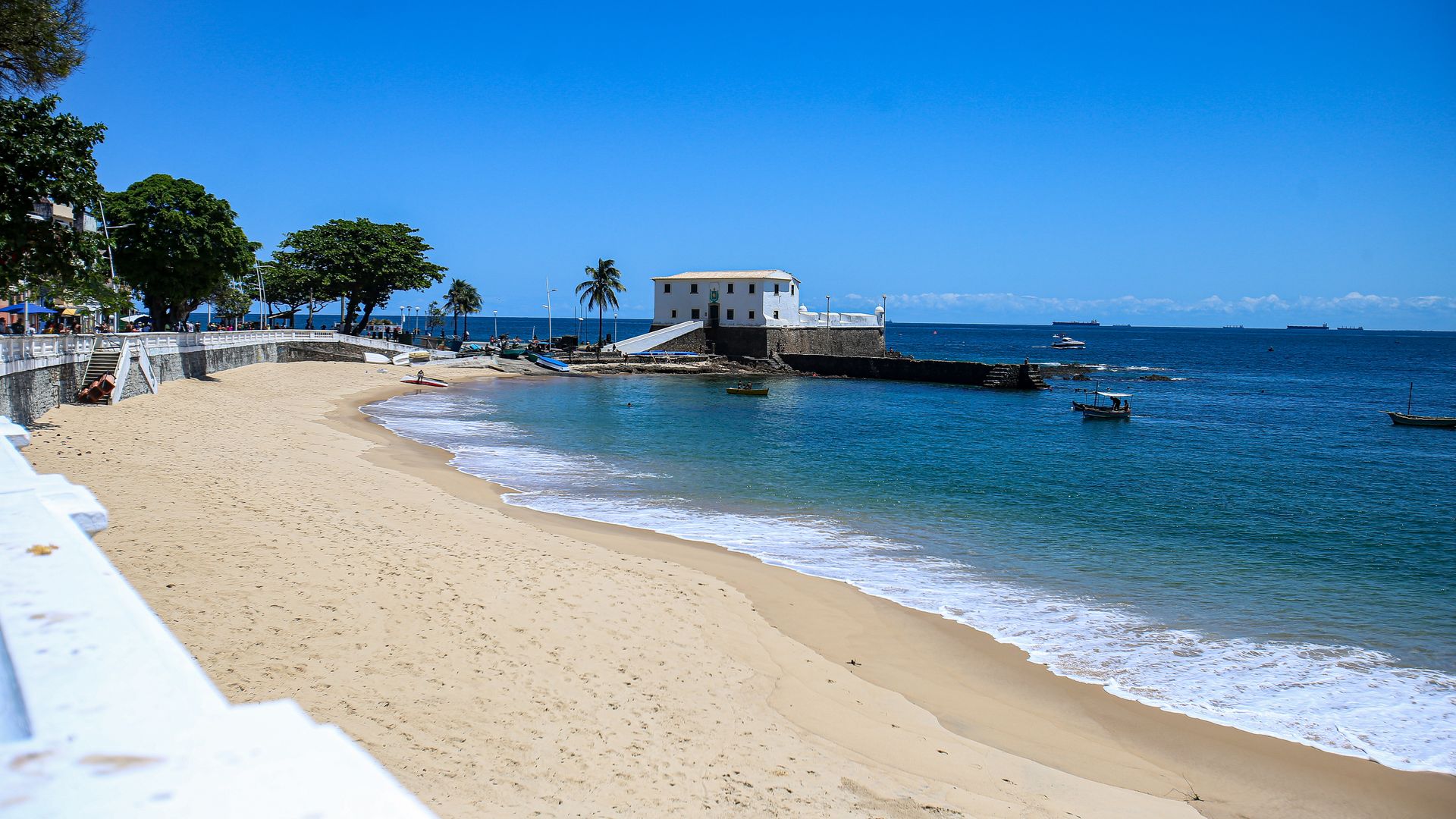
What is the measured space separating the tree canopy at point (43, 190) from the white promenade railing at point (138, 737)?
64.4 feet

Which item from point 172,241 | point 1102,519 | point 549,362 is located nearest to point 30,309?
point 172,241

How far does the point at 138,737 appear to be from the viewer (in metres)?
1.85

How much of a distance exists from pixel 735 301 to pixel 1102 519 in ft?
191

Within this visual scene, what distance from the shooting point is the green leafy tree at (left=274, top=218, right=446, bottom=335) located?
67375mm

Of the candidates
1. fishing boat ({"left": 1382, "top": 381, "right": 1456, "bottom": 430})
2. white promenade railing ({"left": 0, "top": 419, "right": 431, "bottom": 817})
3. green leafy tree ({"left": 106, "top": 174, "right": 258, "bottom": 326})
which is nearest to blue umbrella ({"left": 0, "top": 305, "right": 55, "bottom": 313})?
green leafy tree ({"left": 106, "top": 174, "right": 258, "bottom": 326})

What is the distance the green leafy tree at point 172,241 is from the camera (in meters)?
39.9

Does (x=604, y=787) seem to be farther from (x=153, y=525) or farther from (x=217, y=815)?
(x=153, y=525)

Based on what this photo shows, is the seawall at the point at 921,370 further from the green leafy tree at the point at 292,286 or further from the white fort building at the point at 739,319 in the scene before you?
the green leafy tree at the point at 292,286

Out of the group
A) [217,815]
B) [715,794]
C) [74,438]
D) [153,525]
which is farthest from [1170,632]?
[74,438]

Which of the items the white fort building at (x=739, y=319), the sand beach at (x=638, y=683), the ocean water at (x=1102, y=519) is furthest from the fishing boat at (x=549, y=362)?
the sand beach at (x=638, y=683)

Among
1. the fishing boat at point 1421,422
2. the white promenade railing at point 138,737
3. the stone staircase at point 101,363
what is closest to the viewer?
the white promenade railing at point 138,737

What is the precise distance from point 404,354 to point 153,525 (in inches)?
2222

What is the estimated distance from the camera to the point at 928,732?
9984 millimetres

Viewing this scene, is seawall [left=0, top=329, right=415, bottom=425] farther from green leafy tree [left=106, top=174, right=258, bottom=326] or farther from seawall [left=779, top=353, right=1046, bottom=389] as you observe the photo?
seawall [left=779, top=353, right=1046, bottom=389]
